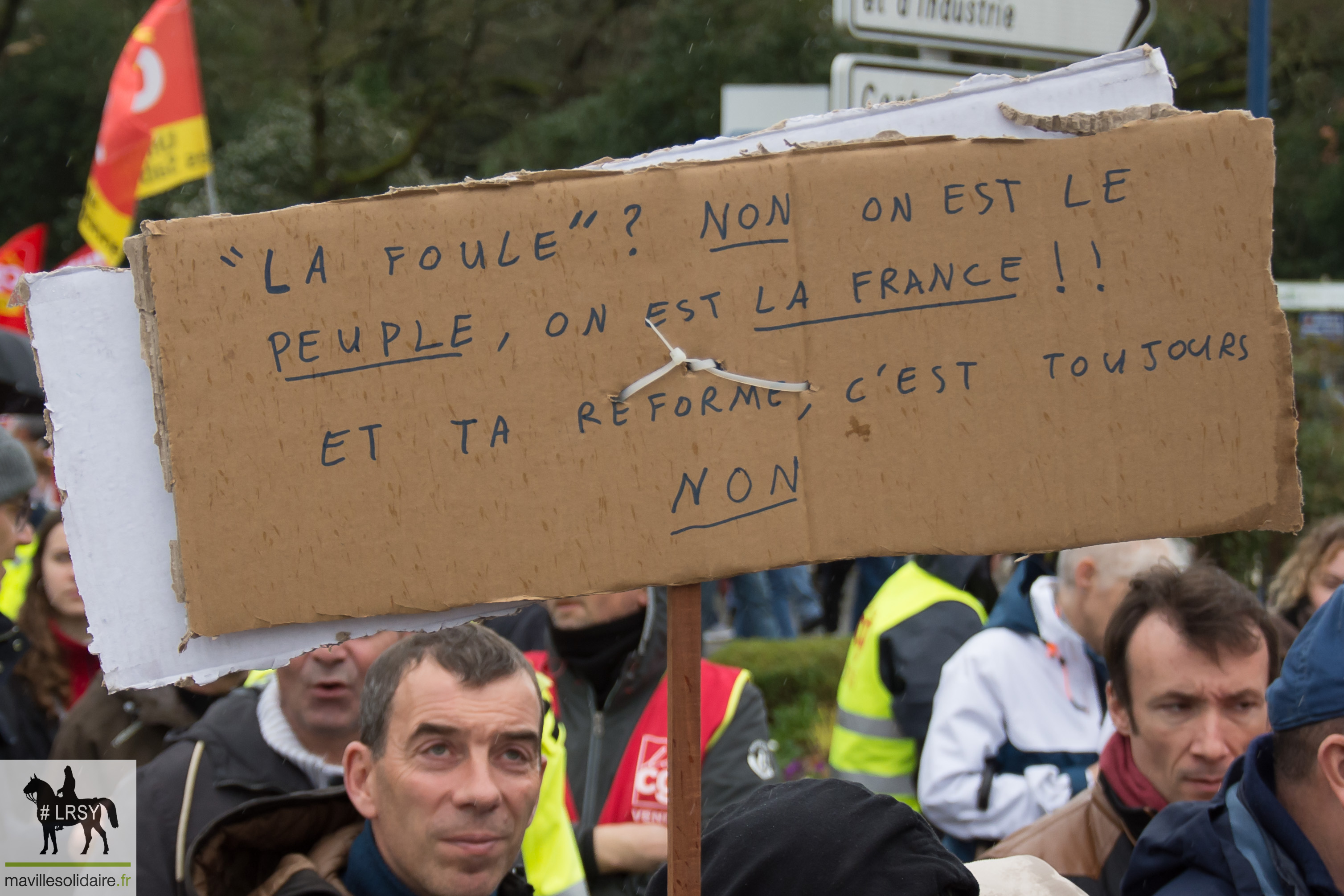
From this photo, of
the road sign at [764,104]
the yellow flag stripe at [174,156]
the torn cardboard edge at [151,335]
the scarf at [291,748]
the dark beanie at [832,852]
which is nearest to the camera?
the torn cardboard edge at [151,335]

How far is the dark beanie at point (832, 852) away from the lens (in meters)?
1.60

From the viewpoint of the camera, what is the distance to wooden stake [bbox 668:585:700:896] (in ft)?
4.97

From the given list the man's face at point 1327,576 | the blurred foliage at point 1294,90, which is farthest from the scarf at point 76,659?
the blurred foliage at point 1294,90

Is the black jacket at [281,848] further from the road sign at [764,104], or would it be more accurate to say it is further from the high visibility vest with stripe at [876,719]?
the road sign at [764,104]

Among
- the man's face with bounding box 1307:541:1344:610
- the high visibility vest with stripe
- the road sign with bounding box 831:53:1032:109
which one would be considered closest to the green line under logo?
the high visibility vest with stripe

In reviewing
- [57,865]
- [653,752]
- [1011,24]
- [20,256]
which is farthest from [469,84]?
[57,865]

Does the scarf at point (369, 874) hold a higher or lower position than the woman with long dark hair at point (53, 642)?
lower

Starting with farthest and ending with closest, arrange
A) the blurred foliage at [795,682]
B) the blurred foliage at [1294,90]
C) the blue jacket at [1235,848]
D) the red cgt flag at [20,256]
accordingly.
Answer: the blurred foliage at [1294,90] < the red cgt flag at [20,256] < the blurred foliage at [795,682] < the blue jacket at [1235,848]

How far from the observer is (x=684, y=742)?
60.4 inches

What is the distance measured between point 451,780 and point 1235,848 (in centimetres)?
131

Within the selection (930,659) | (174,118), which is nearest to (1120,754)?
(930,659)

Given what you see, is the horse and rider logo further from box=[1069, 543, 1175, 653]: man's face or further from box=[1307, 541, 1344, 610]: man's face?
box=[1307, 541, 1344, 610]: man's face

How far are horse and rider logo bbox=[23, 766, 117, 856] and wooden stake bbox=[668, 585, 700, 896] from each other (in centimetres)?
124

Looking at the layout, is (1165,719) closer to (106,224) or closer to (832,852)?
(832,852)
